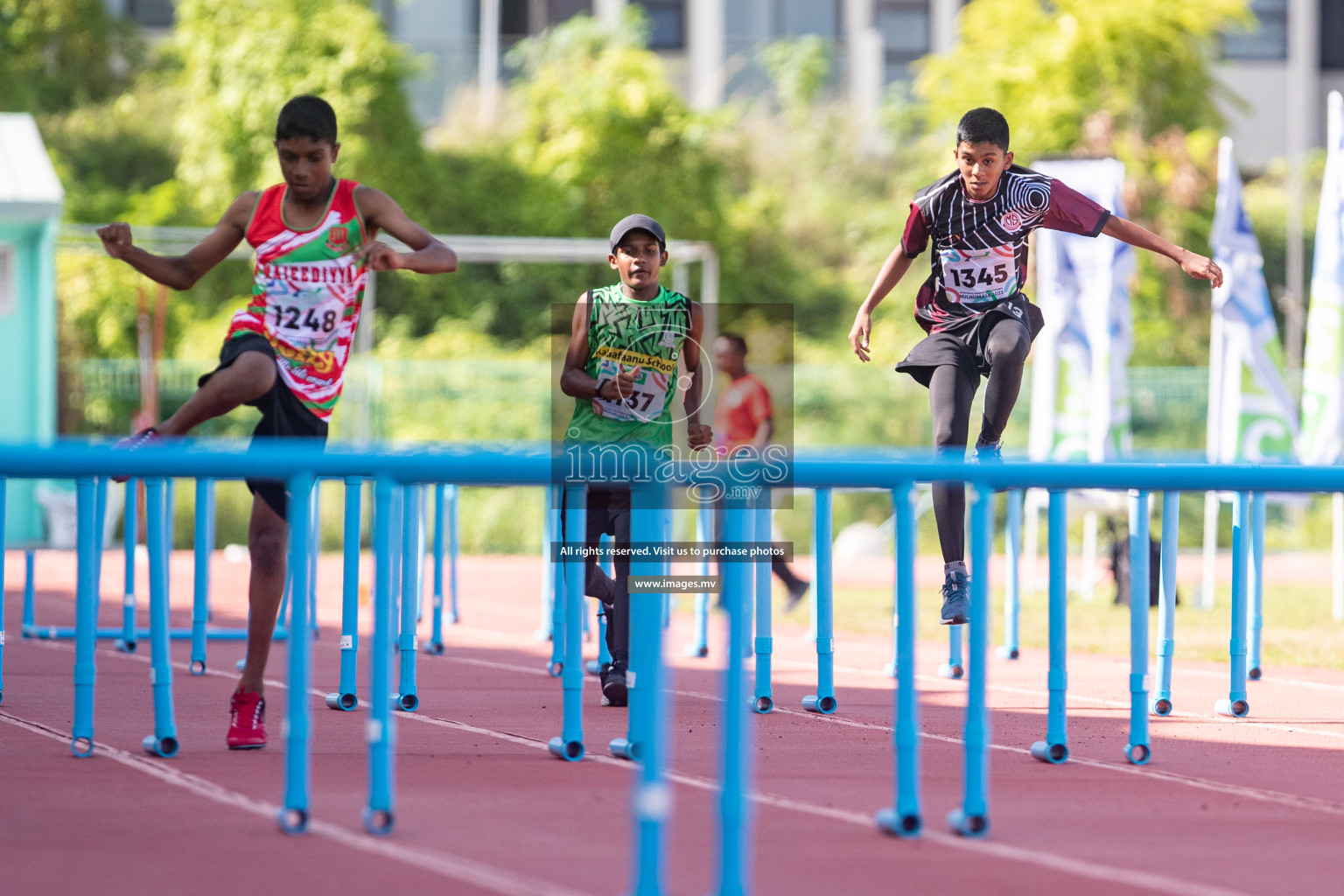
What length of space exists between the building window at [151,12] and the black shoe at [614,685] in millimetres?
32049

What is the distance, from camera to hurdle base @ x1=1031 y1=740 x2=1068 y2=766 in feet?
16.9

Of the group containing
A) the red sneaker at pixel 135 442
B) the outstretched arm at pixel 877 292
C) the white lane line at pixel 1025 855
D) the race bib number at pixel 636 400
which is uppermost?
the outstretched arm at pixel 877 292

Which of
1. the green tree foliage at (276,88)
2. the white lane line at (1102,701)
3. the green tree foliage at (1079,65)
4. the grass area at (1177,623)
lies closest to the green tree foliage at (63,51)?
the green tree foliage at (276,88)

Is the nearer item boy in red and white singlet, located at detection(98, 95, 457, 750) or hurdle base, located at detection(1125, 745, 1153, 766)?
boy in red and white singlet, located at detection(98, 95, 457, 750)

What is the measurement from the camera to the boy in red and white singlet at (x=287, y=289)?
5.15 metres

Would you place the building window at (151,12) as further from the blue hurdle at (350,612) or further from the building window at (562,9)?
the blue hurdle at (350,612)

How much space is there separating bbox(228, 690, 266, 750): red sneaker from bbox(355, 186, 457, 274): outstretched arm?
1.47 metres

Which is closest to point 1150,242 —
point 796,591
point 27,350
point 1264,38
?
point 796,591

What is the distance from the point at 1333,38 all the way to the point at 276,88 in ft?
77.5

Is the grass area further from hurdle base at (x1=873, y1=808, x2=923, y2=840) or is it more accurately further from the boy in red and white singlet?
the boy in red and white singlet

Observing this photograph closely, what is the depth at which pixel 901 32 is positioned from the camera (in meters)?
37.8

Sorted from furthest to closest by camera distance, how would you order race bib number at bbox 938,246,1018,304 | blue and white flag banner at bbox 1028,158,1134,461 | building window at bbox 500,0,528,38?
building window at bbox 500,0,528,38 < blue and white flag banner at bbox 1028,158,1134,461 < race bib number at bbox 938,246,1018,304

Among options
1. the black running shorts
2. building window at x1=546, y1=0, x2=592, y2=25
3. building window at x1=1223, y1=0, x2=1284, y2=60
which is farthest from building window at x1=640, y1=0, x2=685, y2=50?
the black running shorts

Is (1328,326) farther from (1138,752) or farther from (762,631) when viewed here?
(1138,752)
